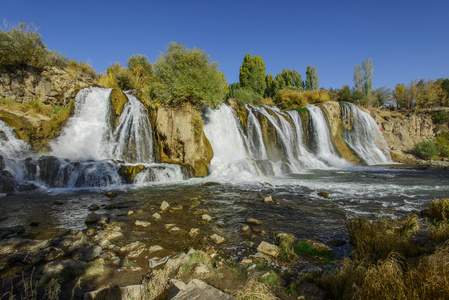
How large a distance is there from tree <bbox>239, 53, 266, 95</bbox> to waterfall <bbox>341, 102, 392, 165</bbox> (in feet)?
67.7

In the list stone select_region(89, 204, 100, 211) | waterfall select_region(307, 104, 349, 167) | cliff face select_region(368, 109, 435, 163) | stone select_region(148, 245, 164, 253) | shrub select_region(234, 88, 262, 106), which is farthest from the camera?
cliff face select_region(368, 109, 435, 163)

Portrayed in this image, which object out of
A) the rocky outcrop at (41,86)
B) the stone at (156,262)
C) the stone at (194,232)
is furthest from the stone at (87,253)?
the rocky outcrop at (41,86)

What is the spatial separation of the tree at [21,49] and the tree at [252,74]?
33076 millimetres

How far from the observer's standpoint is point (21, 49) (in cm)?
1616

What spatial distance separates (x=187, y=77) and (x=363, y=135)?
2188 cm

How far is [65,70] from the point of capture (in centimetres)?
1922

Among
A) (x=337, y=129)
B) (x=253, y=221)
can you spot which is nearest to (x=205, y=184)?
(x=253, y=221)

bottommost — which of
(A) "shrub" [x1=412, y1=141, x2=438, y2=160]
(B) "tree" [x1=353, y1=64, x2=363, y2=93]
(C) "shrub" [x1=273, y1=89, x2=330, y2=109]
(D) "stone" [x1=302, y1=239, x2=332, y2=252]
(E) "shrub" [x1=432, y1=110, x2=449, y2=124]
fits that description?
(D) "stone" [x1=302, y1=239, x2=332, y2=252]

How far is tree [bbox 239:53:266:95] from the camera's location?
1737 inches

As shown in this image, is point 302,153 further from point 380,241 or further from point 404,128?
point 380,241

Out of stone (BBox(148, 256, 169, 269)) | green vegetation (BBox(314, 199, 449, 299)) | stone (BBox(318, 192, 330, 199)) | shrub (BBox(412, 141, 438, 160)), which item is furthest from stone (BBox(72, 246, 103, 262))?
shrub (BBox(412, 141, 438, 160))

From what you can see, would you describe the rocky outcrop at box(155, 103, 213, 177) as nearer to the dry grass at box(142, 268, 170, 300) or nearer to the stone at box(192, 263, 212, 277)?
the stone at box(192, 263, 212, 277)

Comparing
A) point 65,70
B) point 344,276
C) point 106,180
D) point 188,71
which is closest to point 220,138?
point 188,71

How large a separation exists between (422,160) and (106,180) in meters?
30.4
